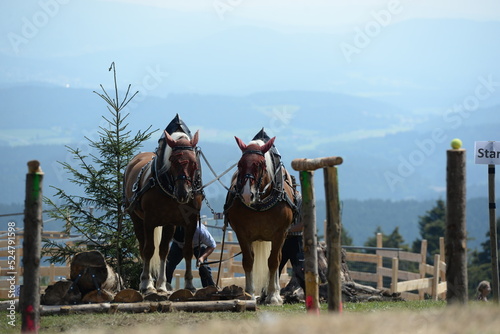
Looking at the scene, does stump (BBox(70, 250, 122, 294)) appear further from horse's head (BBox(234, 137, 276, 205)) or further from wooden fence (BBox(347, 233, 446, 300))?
A: wooden fence (BBox(347, 233, 446, 300))

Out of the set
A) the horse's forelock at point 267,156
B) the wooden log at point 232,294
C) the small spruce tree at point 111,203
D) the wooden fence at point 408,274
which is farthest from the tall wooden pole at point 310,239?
the wooden fence at point 408,274

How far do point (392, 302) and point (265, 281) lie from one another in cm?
212

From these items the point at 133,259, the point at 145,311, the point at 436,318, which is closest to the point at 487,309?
the point at 436,318

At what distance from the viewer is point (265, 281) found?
12141mm

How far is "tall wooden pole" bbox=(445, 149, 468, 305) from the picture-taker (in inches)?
267

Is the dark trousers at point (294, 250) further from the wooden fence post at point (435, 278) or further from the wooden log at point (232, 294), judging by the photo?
the wooden fence post at point (435, 278)

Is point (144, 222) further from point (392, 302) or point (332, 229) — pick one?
point (332, 229)

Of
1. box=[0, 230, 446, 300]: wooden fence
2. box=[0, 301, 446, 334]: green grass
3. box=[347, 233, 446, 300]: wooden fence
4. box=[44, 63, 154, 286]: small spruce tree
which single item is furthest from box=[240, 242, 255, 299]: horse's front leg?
box=[347, 233, 446, 300]: wooden fence

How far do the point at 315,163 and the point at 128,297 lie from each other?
162 inches

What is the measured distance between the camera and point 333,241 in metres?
7.43

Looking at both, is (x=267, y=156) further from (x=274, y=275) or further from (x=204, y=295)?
(x=204, y=295)

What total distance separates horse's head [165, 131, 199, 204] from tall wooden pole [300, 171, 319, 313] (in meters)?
3.46

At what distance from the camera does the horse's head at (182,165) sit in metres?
11.3

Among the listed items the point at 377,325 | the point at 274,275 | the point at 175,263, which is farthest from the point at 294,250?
the point at 377,325
